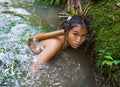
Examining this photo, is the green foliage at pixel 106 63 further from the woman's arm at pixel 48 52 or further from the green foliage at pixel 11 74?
the green foliage at pixel 11 74

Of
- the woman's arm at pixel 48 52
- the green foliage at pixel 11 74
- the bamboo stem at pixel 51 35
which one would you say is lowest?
the green foliage at pixel 11 74

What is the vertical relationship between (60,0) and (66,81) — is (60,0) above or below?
above

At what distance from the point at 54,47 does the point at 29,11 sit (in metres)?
2.71

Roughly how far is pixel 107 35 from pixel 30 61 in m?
1.39

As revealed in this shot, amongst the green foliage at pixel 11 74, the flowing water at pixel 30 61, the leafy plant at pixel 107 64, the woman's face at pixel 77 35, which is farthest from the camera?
the woman's face at pixel 77 35

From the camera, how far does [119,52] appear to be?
4.03 meters

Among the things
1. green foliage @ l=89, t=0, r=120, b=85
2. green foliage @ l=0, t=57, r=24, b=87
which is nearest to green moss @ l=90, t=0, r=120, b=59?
green foliage @ l=89, t=0, r=120, b=85

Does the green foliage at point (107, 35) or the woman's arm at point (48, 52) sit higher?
the green foliage at point (107, 35)

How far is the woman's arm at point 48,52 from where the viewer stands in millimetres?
4606

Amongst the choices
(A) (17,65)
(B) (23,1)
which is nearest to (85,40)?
(A) (17,65)

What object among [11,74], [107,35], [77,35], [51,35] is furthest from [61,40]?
[11,74]

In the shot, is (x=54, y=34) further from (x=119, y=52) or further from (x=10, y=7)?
(x=10, y=7)

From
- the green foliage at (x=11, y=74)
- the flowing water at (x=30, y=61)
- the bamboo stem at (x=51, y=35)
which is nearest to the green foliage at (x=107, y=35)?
the flowing water at (x=30, y=61)

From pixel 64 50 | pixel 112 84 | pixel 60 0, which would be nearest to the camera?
pixel 112 84
